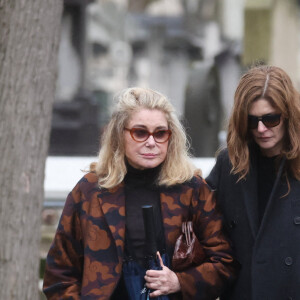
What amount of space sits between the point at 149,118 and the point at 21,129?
2.26ft

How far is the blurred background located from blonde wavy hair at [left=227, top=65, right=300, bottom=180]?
415mm

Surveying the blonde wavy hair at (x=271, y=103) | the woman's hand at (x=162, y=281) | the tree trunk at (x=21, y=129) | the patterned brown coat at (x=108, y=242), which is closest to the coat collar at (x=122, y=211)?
the patterned brown coat at (x=108, y=242)

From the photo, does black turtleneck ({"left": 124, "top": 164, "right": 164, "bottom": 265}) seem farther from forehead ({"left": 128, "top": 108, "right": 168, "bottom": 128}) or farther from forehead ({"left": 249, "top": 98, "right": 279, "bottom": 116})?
forehead ({"left": 249, "top": 98, "right": 279, "bottom": 116})

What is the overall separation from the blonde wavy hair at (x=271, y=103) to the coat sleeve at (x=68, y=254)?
2.55 feet


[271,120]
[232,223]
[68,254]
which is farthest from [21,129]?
[271,120]

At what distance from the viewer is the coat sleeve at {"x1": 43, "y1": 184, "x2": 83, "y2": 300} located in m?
4.04

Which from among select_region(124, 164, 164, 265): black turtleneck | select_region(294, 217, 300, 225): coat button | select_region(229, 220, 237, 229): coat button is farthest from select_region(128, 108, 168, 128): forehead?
select_region(294, 217, 300, 225): coat button

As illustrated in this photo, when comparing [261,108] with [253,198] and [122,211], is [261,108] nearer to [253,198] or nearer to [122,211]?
[253,198]

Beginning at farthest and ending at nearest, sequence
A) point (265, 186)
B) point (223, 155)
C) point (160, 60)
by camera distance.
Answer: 1. point (160, 60)
2. point (223, 155)
3. point (265, 186)

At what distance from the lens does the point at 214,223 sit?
402 cm

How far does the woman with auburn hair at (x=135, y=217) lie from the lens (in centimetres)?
391

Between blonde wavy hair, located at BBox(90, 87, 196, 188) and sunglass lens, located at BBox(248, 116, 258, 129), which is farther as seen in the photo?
blonde wavy hair, located at BBox(90, 87, 196, 188)

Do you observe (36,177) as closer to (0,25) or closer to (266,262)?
(0,25)

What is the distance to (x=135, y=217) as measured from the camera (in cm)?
398
